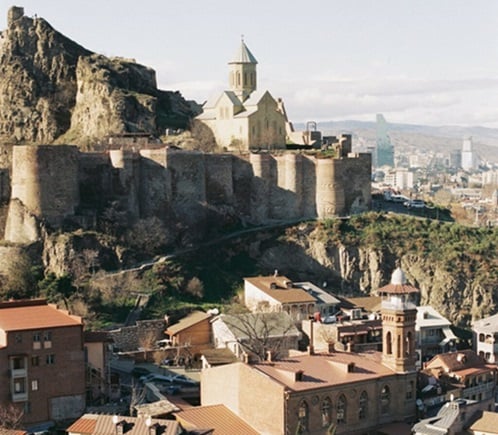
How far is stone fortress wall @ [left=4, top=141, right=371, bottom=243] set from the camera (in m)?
46.8

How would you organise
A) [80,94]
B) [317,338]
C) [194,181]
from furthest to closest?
[80,94] → [194,181] → [317,338]

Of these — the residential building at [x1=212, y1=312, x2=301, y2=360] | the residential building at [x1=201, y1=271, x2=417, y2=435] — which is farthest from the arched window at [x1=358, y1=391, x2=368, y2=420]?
the residential building at [x1=212, y1=312, x2=301, y2=360]

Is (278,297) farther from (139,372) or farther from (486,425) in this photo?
(486,425)

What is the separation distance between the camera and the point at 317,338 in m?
43.9

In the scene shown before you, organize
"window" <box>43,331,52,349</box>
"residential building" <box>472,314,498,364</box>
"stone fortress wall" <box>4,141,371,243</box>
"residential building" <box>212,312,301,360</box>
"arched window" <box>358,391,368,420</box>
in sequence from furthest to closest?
"stone fortress wall" <box>4,141,371,243</box> → "residential building" <box>472,314,498,364</box> → "residential building" <box>212,312,301,360</box> → "window" <box>43,331,52,349</box> → "arched window" <box>358,391,368,420</box>

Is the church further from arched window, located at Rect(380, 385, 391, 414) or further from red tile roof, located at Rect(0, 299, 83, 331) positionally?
arched window, located at Rect(380, 385, 391, 414)

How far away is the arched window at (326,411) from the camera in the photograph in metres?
33.5

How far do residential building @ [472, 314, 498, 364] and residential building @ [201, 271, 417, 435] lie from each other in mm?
10251

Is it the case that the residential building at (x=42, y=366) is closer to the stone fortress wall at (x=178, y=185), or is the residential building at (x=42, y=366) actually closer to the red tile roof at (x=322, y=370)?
the red tile roof at (x=322, y=370)

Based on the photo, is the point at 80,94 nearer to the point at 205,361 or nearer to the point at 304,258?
the point at 304,258

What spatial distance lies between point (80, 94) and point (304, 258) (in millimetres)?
16986

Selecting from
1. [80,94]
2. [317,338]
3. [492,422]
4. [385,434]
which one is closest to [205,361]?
[317,338]

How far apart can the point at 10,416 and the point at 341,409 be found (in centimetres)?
1083

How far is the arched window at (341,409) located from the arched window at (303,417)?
4.58ft
